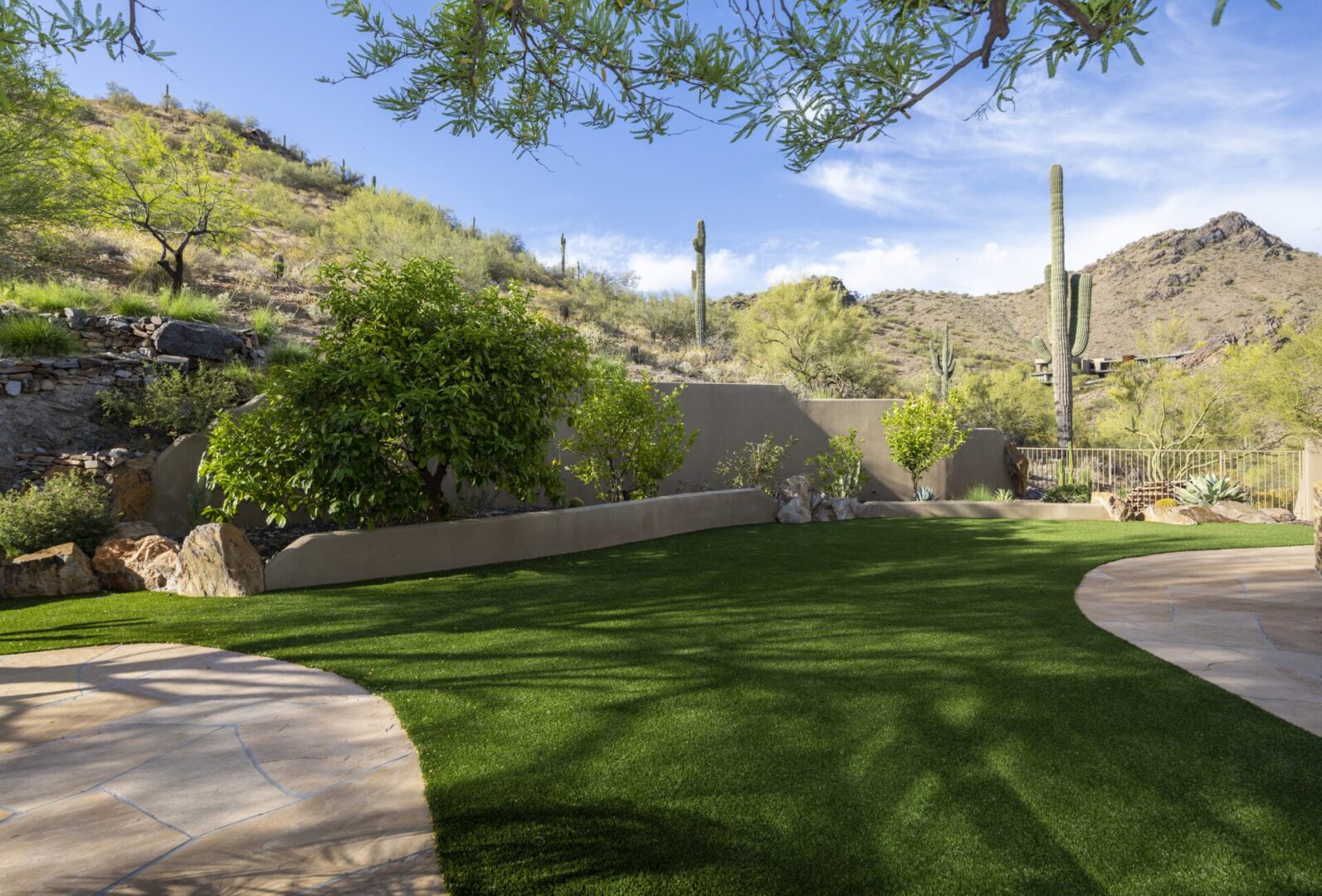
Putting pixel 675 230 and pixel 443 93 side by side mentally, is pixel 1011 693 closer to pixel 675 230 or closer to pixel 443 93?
pixel 443 93

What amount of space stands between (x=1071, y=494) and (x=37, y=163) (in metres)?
17.1

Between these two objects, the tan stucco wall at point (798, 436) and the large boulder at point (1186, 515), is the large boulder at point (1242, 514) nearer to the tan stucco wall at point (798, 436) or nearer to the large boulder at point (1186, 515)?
the large boulder at point (1186, 515)

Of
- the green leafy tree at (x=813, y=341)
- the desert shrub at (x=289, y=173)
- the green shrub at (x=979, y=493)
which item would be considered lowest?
the green shrub at (x=979, y=493)

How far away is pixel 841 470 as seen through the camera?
1220 cm

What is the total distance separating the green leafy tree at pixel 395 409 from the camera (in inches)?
247

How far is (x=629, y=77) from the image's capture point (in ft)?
15.4

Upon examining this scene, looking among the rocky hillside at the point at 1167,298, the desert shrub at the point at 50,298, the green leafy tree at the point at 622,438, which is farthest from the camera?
the rocky hillside at the point at 1167,298

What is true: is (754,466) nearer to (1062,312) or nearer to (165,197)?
(1062,312)

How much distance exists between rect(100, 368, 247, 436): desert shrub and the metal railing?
14.5 metres

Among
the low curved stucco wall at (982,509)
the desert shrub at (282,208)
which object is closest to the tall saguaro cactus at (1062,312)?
the low curved stucco wall at (982,509)

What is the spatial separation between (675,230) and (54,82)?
60.3 ft

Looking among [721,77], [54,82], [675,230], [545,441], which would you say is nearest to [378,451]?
[545,441]

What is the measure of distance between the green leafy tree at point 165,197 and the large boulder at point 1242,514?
715 inches

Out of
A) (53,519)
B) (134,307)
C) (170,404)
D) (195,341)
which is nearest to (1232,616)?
(53,519)
